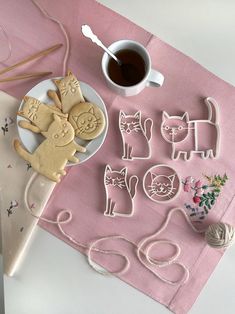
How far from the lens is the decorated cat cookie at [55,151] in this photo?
0.69 m

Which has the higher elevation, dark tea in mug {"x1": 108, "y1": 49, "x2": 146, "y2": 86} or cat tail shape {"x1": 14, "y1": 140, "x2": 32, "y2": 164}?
dark tea in mug {"x1": 108, "y1": 49, "x2": 146, "y2": 86}

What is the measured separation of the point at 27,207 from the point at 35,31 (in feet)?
0.93

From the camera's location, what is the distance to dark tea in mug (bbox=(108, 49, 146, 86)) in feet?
2.27

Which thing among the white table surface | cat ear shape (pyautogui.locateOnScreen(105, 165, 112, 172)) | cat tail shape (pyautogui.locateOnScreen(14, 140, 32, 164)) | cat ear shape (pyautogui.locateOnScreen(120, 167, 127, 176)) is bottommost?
the white table surface

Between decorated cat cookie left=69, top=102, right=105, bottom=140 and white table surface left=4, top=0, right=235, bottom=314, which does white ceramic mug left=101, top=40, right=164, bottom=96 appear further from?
white table surface left=4, top=0, right=235, bottom=314

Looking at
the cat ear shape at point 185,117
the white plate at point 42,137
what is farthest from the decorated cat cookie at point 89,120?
the cat ear shape at point 185,117

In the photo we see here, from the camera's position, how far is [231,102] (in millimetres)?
730

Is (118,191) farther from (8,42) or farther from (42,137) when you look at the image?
(8,42)

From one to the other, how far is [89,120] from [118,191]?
0.40ft

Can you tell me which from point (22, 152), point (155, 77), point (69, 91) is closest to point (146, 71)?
point (155, 77)

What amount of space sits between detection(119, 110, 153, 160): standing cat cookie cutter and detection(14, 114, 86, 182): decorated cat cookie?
78 mm

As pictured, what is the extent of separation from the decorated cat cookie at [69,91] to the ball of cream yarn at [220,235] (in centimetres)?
27

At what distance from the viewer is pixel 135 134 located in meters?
0.73

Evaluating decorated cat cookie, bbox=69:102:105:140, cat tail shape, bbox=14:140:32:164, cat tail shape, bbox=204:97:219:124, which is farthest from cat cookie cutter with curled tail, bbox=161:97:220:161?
cat tail shape, bbox=14:140:32:164
